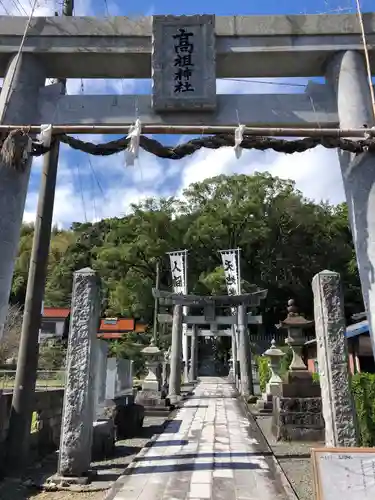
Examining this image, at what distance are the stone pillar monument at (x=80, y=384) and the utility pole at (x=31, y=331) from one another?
2.99ft

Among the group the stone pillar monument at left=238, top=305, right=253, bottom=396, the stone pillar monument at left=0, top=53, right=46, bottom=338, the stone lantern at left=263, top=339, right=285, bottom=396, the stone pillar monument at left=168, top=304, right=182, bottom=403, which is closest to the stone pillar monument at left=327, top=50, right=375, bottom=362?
the stone pillar monument at left=0, top=53, right=46, bottom=338

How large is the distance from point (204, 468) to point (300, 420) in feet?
13.1

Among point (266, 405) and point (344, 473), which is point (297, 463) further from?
point (266, 405)

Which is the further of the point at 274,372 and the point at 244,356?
the point at 244,356

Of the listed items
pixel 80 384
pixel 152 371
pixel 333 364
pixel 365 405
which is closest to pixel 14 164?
pixel 80 384

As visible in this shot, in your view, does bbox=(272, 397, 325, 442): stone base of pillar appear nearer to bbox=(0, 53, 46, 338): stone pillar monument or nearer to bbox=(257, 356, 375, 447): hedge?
bbox=(257, 356, 375, 447): hedge

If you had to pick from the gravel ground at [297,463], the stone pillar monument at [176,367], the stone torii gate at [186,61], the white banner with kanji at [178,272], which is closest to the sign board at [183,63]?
the stone torii gate at [186,61]

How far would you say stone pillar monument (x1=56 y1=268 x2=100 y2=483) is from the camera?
585 centimetres

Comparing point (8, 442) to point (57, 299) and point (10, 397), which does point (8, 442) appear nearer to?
point (10, 397)

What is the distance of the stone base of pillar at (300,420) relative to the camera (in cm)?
914

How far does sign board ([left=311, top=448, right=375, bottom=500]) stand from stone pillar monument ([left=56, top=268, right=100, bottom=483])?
3754 mm

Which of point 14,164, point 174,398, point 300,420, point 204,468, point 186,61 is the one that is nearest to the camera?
point 14,164

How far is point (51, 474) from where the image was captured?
6.44 meters

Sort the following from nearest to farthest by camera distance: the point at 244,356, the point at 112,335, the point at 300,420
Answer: the point at 300,420, the point at 244,356, the point at 112,335
